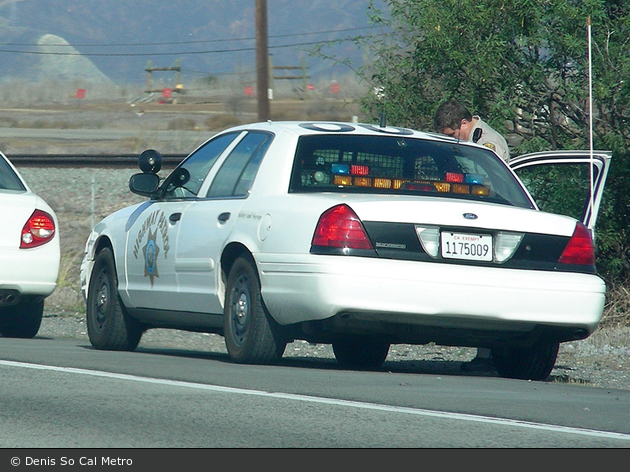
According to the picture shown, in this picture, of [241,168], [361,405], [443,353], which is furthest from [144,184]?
[361,405]

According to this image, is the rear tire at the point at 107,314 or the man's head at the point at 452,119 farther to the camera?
the man's head at the point at 452,119

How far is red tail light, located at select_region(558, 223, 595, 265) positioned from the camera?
7677mm

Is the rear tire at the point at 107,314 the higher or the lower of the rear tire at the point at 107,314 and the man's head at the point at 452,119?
the lower

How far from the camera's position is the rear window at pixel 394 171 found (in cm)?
791

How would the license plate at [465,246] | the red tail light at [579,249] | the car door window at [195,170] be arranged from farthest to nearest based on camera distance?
1. the car door window at [195,170]
2. the red tail light at [579,249]
3. the license plate at [465,246]

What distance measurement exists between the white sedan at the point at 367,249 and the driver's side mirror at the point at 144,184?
0.92 ft

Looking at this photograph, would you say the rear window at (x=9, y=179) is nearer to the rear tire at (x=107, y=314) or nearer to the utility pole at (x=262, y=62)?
the rear tire at (x=107, y=314)

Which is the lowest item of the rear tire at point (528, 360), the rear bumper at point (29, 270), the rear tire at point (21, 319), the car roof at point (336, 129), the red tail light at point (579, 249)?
the rear tire at point (21, 319)

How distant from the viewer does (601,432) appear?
564 centimetres

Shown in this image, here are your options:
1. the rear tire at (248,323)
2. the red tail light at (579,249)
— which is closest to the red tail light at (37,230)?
the rear tire at (248,323)

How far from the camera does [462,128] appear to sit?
1005cm

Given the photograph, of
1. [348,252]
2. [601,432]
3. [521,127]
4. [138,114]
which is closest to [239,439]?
[601,432]

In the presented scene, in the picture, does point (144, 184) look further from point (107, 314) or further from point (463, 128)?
point (463, 128)

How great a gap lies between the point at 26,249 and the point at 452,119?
3.37m
